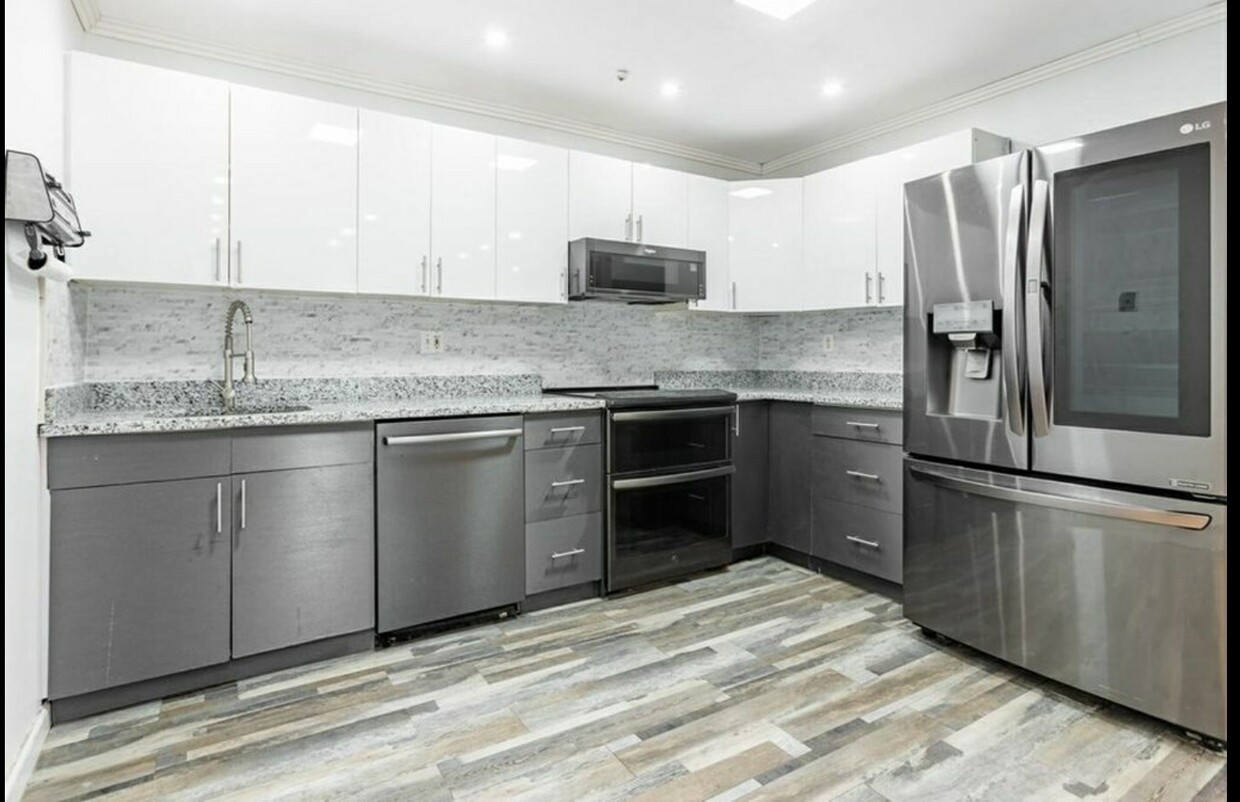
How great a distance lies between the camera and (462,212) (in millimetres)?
3357

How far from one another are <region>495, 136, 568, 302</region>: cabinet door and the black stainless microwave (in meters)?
0.09

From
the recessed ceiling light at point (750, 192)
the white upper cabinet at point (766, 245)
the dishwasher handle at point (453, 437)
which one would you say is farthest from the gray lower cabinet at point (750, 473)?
the dishwasher handle at point (453, 437)

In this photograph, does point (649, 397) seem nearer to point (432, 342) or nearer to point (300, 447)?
point (432, 342)

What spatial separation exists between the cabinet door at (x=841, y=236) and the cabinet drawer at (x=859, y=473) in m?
0.77

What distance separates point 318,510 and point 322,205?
4.07 ft

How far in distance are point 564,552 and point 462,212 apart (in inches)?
63.6

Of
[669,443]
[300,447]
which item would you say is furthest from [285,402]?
[669,443]

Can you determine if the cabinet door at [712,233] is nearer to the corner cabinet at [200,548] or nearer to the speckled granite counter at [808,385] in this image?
the speckled granite counter at [808,385]

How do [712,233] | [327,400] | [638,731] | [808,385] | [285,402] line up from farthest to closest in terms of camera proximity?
[808,385], [712,233], [327,400], [285,402], [638,731]

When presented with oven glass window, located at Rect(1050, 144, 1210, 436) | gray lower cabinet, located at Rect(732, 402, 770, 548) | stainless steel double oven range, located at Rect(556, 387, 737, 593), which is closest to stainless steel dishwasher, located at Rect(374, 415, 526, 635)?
stainless steel double oven range, located at Rect(556, 387, 737, 593)

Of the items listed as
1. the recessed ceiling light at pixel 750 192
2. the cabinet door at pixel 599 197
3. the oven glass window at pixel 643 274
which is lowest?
the oven glass window at pixel 643 274

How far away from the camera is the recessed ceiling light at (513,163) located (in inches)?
136

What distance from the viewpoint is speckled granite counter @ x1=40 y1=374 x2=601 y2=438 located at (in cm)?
246

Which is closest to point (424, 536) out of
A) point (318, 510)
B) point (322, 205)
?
point (318, 510)
